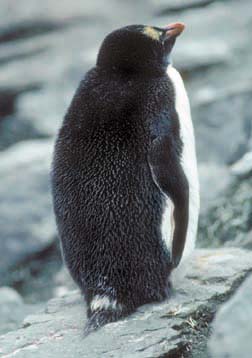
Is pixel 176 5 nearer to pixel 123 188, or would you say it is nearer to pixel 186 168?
pixel 186 168

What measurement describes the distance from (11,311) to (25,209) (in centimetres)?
154

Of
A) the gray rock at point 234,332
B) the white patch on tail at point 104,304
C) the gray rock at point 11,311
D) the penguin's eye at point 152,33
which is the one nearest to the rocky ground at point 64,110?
the gray rock at point 11,311

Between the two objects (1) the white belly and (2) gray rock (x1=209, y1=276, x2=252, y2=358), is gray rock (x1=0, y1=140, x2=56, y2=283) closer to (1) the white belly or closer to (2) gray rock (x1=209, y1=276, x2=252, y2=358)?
(1) the white belly

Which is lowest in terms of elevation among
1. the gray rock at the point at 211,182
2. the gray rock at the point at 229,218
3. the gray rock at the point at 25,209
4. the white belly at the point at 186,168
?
the gray rock at the point at 25,209

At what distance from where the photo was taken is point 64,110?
26.1 ft

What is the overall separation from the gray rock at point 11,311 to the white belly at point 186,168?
1385mm

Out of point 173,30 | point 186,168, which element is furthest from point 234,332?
point 173,30

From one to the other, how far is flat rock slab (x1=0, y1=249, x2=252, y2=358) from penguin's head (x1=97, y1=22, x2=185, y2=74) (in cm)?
83

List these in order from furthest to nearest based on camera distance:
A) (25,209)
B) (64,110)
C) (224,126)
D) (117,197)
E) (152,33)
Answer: (64,110)
(224,126)
(25,209)
(152,33)
(117,197)

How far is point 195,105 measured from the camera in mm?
7539

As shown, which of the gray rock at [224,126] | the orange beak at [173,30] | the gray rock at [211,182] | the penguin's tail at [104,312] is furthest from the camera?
the gray rock at [224,126]

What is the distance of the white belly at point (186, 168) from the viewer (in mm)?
3691

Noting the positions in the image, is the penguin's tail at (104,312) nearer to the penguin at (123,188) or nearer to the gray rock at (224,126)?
the penguin at (123,188)

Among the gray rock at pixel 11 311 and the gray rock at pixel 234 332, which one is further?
the gray rock at pixel 11 311
